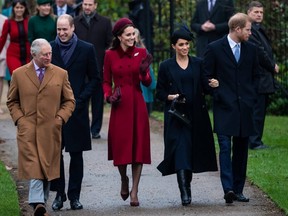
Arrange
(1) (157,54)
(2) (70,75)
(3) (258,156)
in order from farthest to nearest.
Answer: (1) (157,54), (3) (258,156), (2) (70,75)

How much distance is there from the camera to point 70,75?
11.0 m

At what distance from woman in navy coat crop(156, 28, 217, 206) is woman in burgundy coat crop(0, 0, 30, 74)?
544 cm

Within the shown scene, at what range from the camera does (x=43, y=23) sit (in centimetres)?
1582

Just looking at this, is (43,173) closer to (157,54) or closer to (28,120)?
(28,120)

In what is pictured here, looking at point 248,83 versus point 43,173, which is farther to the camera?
point 248,83

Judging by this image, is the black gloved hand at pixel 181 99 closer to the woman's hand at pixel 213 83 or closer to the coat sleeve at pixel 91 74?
the woman's hand at pixel 213 83

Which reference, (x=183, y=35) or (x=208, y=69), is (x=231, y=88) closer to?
(x=208, y=69)

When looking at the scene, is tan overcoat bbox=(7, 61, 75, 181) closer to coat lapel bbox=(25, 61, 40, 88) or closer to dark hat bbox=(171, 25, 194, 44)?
coat lapel bbox=(25, 61, 40, 88)

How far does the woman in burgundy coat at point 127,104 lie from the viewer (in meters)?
11.0

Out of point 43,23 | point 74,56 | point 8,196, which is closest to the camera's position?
point 74,56

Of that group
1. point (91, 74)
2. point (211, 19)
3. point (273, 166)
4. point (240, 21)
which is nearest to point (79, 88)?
point (91, 74)

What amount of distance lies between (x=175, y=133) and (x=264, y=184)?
4.34 feet

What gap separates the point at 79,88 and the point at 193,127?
3.81 ft

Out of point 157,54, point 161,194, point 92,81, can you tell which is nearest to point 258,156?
point 161,194
